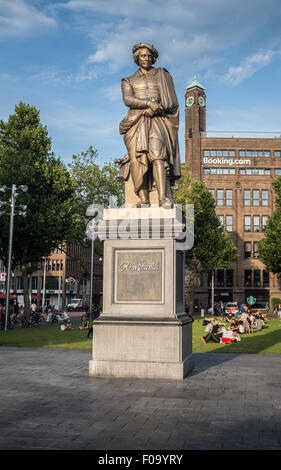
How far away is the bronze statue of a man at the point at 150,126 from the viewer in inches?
391

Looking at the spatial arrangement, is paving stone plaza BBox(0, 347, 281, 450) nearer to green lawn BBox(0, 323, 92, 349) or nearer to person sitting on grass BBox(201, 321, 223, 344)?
green lawn BBox(0, 323, 92, 349)

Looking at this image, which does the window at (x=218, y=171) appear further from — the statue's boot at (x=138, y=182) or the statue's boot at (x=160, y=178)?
the statue's boot at (x=160, y=178)

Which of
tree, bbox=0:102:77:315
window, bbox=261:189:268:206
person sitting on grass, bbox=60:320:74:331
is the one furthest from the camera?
window, bbox=261:189:268:206

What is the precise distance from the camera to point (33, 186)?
3027 centimetres

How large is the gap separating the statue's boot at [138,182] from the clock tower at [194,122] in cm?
6109

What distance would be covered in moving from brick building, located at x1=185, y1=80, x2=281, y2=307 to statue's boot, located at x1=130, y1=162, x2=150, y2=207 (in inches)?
2315

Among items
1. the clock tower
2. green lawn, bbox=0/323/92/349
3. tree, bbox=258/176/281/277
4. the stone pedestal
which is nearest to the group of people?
green lawn, bbox=0/323/92/349

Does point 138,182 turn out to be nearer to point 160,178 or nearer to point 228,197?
point 160,178

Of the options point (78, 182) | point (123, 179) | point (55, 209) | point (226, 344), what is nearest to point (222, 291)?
point (78, 182)

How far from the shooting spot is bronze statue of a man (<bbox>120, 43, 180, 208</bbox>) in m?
9.92

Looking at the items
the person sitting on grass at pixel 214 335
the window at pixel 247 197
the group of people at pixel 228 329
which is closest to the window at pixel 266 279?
the window at pixel 247 197

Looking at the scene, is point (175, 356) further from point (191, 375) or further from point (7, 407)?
point (7, 407)

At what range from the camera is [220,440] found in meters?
4.82

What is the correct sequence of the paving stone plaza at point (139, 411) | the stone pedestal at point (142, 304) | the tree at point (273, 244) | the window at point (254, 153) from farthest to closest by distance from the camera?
the window at point (254, 153)
the tree at point (273, 244)
the stone pedestal at point (142, 304)
the paving stone plaza at point (139, 411)
